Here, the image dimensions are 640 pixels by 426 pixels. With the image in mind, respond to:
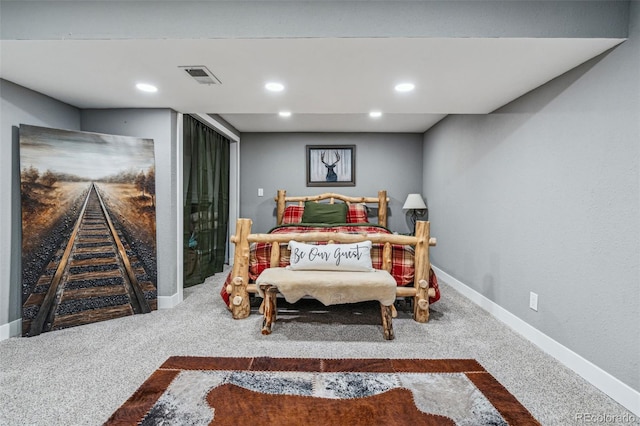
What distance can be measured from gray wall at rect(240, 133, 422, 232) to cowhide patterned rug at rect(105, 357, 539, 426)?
329cm

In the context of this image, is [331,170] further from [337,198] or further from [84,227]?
[84,227]

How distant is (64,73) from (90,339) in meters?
1.87

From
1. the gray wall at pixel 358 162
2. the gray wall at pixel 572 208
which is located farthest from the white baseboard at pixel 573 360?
the gray wall at pixel 358 162

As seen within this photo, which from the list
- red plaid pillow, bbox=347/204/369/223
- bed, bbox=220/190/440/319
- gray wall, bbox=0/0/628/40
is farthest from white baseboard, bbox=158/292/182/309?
red plaid pillow, bbox=347/204/369/223

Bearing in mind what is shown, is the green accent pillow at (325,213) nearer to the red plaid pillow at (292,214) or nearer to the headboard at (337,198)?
the red plaid pillow at (292,214)

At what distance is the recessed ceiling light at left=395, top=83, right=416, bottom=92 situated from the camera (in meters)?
2.43

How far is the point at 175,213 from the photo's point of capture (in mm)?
3215

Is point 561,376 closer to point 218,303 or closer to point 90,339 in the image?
point 218,303

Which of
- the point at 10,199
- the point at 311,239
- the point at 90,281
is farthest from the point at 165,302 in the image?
the point at 311,239

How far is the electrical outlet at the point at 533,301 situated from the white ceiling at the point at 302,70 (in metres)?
1.51

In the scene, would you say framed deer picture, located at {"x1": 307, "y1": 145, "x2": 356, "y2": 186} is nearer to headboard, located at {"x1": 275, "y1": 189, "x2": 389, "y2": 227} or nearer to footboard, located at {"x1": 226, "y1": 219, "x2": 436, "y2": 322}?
headboard, located at {"x1": 275, "y1": 189, "x2": 389, "y2": 227}

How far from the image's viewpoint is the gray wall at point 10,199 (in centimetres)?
236

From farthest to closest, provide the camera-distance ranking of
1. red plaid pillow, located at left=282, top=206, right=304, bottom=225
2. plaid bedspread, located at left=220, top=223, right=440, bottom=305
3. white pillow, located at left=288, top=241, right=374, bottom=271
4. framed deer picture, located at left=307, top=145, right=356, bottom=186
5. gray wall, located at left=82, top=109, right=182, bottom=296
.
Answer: framed deer picture, located at left=307, top=145, right=356, bottom=186
red plaid pillow, located at left=282, top=206, right=304, bottom=225
gray wall, located at left=82, top=109, right=182, bottom=296
plaid bedspread, located at left=220, top=223, right=440, bottom=305
white pillow, located at left=288, top=241, right=374, bottom=271

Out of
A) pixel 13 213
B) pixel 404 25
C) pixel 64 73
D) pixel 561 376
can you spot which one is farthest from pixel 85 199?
pixel 561 376
